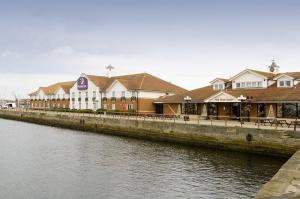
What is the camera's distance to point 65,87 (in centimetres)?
→ 7919

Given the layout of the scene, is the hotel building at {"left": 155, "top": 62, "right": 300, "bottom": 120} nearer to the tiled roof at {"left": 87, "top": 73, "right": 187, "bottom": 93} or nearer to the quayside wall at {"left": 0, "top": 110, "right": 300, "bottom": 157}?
the quayside wall at {"left": 0, "top": 110, "right": 300, "bottom": 157}

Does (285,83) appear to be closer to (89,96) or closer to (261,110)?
(261,110)

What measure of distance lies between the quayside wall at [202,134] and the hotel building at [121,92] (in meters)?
9.68

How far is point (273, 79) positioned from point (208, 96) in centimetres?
802

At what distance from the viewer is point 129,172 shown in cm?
2252

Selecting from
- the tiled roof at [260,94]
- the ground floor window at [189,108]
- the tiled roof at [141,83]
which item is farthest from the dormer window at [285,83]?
the tiled roof at [141,83]

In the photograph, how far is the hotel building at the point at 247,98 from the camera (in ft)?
120

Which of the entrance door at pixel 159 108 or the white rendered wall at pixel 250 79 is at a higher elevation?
the white rendered wall at pixel 250 79

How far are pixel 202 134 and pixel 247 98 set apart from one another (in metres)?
9.63

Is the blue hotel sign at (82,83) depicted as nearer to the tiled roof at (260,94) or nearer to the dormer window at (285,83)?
the tiled roof at (260,94)

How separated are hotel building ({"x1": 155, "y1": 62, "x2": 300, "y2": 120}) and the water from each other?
33.6ft

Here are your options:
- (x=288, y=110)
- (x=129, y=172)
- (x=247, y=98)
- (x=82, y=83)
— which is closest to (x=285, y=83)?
(x=247, y=98)

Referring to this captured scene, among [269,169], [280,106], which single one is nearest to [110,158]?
[269,169]

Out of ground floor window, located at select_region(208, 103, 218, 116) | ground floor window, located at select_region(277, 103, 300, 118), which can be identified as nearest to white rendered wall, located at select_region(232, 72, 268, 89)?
ground floor window, located at select_region(208, 103, 218, 116)
